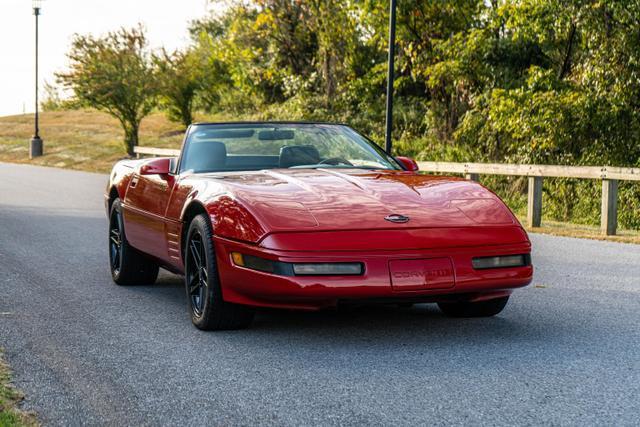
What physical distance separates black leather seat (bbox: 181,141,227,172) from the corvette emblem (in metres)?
1.72

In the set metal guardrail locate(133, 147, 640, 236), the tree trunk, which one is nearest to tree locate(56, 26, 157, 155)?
the tree trunk

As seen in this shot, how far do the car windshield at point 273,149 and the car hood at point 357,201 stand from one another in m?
0.49

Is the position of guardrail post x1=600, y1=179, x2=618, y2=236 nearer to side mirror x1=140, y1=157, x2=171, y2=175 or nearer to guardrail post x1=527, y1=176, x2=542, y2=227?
guardrail post x1=527, y1=176, x2=542, y2=227

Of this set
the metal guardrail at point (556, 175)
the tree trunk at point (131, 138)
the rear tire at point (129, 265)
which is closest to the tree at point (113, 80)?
the tree trunk at point (131, 138)

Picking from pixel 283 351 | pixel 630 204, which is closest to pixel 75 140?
pixel 630 204

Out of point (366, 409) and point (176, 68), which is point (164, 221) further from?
point (176, 68)

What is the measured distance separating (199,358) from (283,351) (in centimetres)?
Result: 49

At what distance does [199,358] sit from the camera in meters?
5.32

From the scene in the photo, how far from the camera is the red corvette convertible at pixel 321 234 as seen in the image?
5348mm

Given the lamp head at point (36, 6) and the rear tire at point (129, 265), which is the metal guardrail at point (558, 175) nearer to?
the rear tire at point (129, 265)

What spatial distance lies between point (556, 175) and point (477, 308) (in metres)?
7.78

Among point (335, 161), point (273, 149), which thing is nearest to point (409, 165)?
A: point (335, 161)

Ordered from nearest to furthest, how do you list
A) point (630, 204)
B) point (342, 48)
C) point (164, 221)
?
point (164, 221)
point (630, 204)
point (342, 48)

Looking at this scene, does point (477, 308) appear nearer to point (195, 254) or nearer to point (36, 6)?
point (195, 254)
